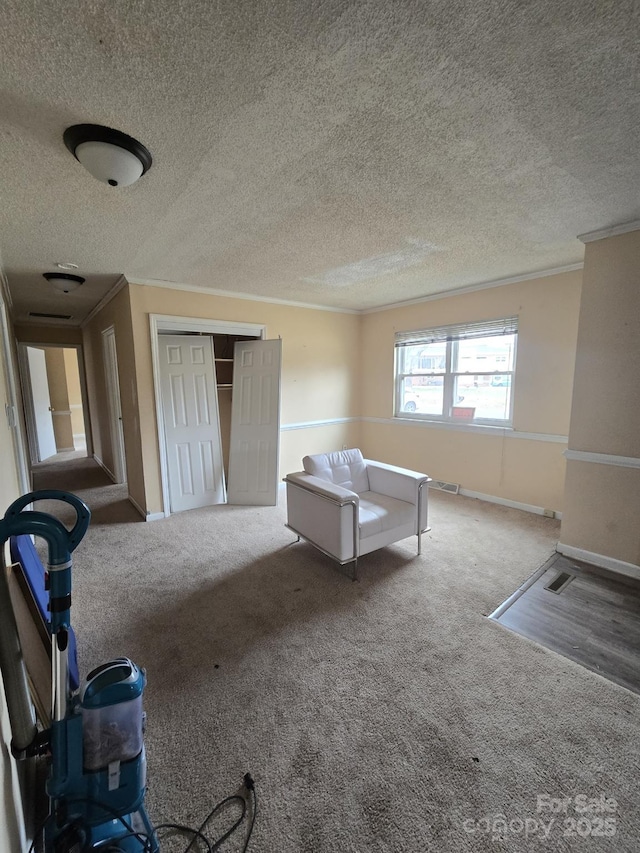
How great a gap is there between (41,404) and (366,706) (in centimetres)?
739

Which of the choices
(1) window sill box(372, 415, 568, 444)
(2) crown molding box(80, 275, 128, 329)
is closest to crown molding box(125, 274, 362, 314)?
(2) crown molding box(80, 275, 128, 329)

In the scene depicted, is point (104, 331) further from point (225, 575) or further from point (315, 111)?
point (315, 111)

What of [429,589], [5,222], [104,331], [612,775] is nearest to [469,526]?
[429,589]

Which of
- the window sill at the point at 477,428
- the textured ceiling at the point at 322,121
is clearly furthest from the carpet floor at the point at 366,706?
the textured ceiling at the point at 322,121

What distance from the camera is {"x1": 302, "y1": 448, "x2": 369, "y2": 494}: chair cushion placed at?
3031 mm

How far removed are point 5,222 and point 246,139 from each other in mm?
1812

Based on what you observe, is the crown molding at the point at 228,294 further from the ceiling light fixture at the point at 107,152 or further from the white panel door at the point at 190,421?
the ceiling light fixture at the point at 107,152

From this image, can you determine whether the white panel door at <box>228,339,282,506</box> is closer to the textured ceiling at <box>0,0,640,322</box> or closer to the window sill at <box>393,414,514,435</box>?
the textured ceiling at <box>0,0,640,322</box>

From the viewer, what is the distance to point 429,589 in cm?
247

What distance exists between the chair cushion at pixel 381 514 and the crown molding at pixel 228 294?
2774 mm

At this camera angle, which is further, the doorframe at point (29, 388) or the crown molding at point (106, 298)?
the doorframe at point (29, 388)

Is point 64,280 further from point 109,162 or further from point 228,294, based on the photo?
point 109,162

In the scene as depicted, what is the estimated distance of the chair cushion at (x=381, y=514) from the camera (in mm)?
2635

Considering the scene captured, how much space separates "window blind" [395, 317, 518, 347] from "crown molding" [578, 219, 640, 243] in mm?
1175
